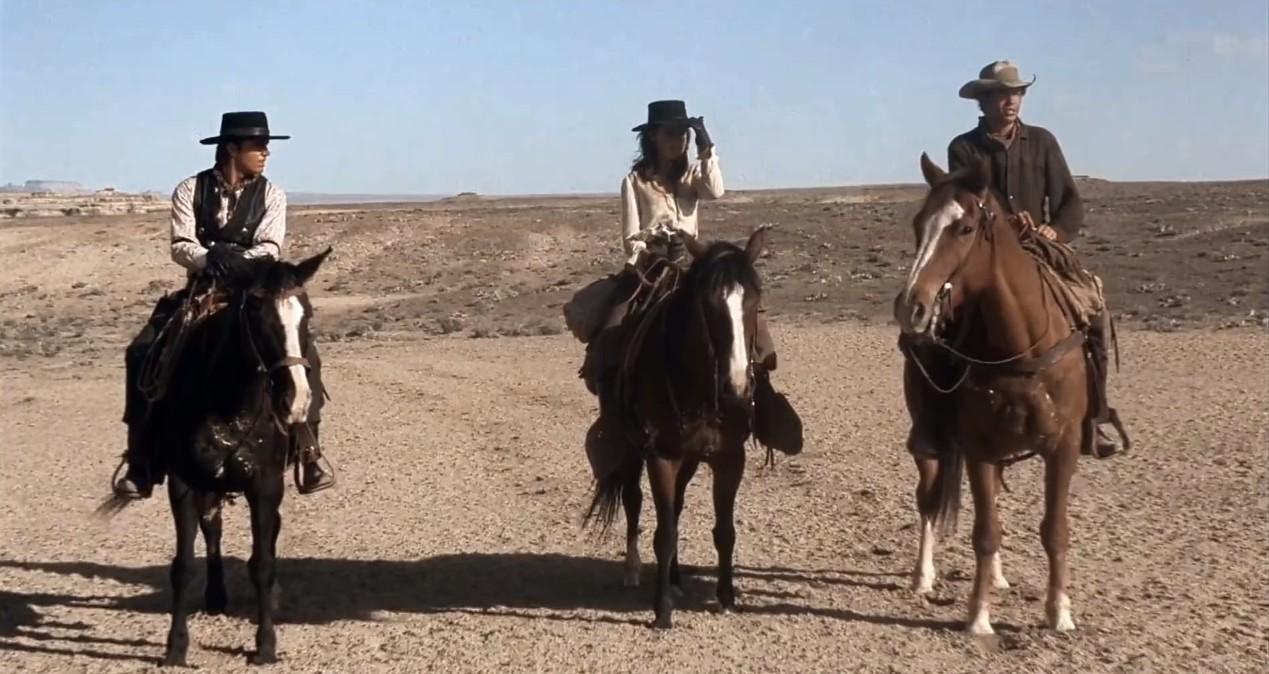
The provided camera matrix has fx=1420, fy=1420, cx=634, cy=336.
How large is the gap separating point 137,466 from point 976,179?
Result: 443 cm

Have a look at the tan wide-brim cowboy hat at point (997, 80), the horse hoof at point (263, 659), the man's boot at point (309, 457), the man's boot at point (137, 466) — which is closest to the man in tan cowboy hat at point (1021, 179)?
the tan wide-brim cowboy hat at point (997, 80)

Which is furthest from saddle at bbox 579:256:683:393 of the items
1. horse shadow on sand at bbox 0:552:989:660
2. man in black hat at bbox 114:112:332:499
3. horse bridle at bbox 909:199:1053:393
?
man in black hat at bbox 114:112:332:499

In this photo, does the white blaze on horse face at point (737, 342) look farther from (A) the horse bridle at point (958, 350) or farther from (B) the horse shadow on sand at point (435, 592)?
(B) the horse shadow on sand at point (435, 592)

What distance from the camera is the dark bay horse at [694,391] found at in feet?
22.0

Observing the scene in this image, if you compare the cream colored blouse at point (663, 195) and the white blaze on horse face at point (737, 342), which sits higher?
the cream colored blouse at point (663, 195)

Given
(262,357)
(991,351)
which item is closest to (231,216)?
(262,357)

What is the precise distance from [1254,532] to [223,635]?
6.30 meters

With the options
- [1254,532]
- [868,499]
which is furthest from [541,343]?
[1254,532]

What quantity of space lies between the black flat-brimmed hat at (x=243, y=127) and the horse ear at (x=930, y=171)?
3351 millimetres

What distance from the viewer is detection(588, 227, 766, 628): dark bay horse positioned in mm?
6703

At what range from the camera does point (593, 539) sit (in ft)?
30.6

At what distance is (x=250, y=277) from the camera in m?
6.57

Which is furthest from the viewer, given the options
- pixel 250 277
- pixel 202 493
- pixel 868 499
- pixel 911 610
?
pixel 868 499

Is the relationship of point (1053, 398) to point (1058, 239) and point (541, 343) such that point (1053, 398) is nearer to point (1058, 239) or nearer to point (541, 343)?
point (1058, 239)
